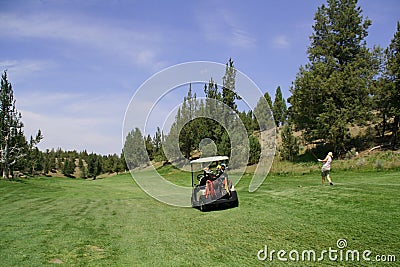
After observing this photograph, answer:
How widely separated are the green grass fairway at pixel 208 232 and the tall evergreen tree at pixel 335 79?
→ 73.3ft

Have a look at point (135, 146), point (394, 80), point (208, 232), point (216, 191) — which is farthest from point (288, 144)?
point (208, 232)

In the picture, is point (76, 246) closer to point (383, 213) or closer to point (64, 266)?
point (64, 266)

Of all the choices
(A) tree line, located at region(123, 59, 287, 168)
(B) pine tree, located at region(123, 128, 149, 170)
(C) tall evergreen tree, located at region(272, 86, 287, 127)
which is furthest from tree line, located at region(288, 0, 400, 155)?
(C) tall evergreen tree, located at region(272, 86, 287, 127)

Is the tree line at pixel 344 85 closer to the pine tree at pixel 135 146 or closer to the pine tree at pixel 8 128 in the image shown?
the pine tree at pixel 135 146

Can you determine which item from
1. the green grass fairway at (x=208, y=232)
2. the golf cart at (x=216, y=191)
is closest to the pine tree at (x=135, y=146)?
the green grass fairway at (x=208, y=232)

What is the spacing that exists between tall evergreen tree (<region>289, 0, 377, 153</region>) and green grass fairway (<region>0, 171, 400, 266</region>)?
22337 millimetres

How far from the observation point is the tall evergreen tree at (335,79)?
113 ft

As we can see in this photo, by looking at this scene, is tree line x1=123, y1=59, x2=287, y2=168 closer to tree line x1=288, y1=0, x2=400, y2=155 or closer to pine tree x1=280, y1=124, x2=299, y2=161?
pine tree x1=280, y1=124, x2=299, y2=161

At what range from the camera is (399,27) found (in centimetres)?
3359

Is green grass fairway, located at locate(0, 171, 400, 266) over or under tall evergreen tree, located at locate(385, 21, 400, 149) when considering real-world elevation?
under

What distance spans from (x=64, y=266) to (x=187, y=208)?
313 inches

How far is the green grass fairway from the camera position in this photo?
724cm

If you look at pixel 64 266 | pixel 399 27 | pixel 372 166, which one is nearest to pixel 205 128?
pixel 372 166

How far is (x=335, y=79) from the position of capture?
3484cm
